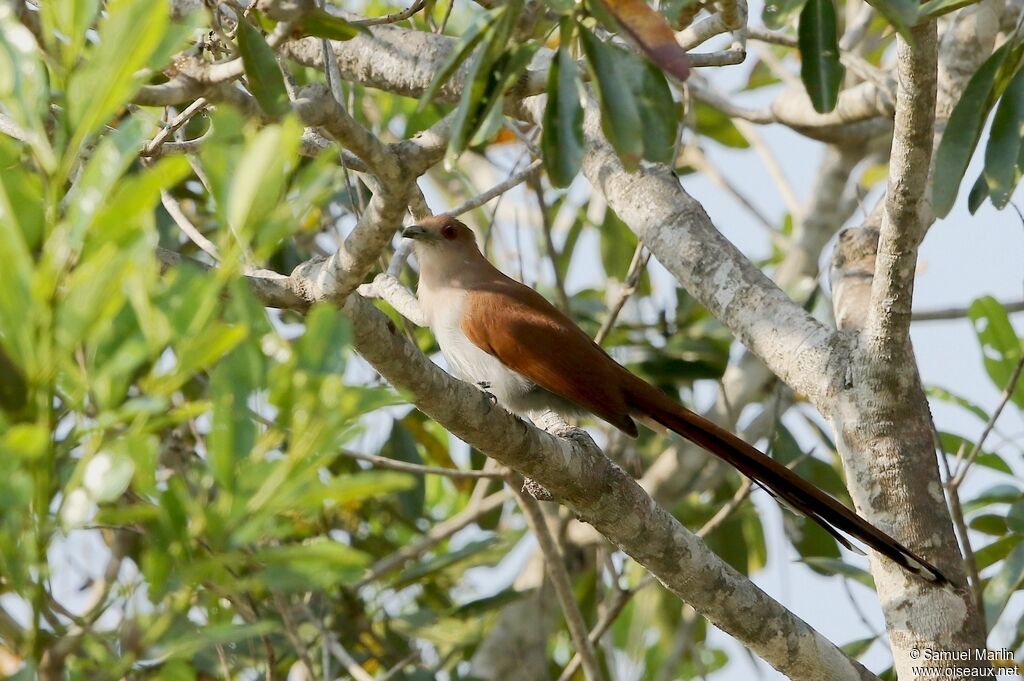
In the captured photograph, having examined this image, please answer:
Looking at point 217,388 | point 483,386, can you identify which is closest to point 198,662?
point 483,386

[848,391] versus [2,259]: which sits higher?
[848,391]

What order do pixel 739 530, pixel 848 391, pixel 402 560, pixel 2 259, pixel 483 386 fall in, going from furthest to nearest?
1. pixel 739 530
2. pixel 402 560
3. pixel 483 386
4. pixel 848 391
5. pixel 2 259

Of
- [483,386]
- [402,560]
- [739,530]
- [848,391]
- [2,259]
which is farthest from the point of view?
[739,530]

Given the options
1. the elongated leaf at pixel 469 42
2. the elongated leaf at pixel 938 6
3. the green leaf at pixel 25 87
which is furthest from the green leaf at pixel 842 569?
the green leaf at pixel 25 87

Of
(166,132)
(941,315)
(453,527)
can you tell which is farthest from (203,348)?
(941,315)

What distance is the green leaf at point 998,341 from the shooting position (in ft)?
13.6

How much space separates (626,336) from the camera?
550 cm

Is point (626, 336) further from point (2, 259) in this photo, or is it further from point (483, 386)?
point (2, 259)

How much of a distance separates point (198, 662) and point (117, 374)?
10.9ft

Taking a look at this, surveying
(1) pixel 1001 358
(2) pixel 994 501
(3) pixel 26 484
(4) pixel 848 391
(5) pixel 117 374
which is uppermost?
(1) pixel 1001 358

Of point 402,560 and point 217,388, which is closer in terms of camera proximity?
point 217,388

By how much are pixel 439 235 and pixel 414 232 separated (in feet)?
0.43

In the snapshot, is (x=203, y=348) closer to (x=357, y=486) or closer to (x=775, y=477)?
(x=357, y=486)

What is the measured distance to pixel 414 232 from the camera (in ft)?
14.5
